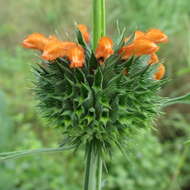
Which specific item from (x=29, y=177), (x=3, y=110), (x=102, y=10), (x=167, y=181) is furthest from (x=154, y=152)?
(x=102, y=10)

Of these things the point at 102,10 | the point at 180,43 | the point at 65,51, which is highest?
the point at 180,43

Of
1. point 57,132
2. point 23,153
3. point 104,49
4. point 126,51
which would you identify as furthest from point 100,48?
point 57,132

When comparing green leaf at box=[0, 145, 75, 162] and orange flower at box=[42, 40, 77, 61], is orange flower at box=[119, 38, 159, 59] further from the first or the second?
green leaf at box=[0, 145, 75, 162]

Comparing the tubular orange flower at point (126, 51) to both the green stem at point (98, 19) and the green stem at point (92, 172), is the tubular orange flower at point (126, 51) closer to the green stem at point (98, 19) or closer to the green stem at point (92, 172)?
the green stem at point (98, 19)

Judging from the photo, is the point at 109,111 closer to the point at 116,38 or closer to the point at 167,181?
the point at 116,38

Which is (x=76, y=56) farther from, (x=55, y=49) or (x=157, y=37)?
(x=157, y=37)

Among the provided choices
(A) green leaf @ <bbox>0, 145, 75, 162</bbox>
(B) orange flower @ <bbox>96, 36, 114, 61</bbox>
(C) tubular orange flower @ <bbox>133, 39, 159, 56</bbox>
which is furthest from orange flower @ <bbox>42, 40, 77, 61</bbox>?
(A) green leaf @ <bbox>0, 145, 75, 162</bbox>

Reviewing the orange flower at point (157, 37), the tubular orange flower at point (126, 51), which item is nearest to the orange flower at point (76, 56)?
the tubular orange flower at point (126, 51)
